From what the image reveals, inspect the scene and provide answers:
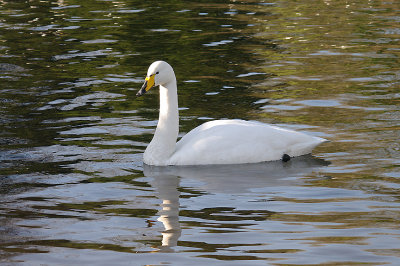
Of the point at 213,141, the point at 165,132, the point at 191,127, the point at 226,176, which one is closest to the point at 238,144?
the point at 213,141

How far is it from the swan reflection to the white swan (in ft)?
0.36

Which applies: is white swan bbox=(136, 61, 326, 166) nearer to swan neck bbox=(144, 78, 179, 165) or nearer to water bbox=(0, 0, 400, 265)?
swan neck bbox=(144, 78, 179, 165)

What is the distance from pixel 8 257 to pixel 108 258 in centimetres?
94

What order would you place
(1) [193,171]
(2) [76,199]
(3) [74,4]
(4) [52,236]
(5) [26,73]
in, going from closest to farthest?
(4) [52,236]
(2) [76,199]
(1) [193,171]
(5) [26,73]
(3) [74,4]

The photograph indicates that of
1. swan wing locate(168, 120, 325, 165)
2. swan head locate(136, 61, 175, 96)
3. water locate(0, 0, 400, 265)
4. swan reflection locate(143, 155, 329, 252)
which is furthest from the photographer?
swan head locate(136, 61, 175, 96)

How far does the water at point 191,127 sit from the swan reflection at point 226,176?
33mm

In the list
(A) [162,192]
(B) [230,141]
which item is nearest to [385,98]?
(B) [230,141]

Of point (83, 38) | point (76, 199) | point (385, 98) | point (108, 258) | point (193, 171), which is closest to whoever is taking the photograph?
point (108, 258)

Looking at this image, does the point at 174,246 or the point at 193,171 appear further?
the point at 193,171

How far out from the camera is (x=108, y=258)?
7.91 m

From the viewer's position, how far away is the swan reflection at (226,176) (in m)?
10.2

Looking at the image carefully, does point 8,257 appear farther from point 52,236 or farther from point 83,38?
point 83,38

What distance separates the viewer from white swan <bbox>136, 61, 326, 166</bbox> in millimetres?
11367

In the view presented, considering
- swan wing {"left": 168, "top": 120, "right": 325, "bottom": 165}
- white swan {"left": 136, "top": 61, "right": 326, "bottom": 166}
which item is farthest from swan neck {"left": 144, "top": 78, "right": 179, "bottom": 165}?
swan wing {"left": 168, "top": 120, "right": 325, "bottom": 165}
